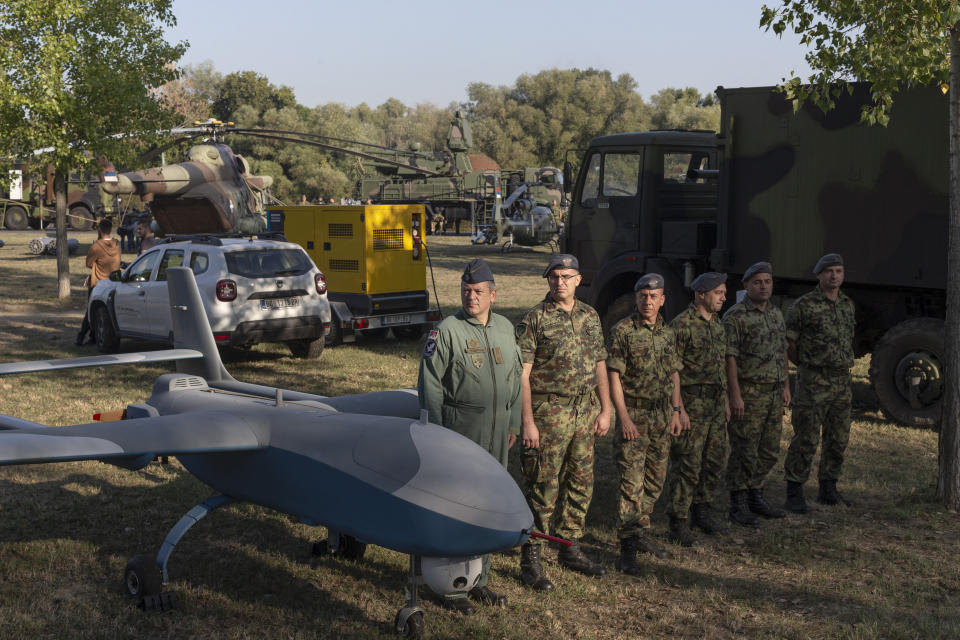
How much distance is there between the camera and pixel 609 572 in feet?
19.8

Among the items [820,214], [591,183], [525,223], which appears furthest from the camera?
[525,223]

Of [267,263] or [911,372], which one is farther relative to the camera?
[267,263]

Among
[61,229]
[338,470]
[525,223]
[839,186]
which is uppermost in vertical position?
[525,223]

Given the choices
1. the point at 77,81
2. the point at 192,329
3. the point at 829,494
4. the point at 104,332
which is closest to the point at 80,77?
the point at 77,81

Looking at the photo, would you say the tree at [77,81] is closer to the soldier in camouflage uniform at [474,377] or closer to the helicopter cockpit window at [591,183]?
the helicopter cockpit window at [591,183]

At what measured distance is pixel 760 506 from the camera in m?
7.03

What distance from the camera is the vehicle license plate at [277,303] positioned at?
478 inches

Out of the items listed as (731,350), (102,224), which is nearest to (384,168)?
(102,224)

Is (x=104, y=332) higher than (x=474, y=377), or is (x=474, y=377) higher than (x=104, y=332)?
(x=474, y=377)

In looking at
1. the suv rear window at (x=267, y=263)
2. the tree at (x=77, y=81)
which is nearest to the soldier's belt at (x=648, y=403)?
the suv rear window at (x=267, y=263)

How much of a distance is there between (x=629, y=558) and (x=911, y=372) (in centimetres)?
481

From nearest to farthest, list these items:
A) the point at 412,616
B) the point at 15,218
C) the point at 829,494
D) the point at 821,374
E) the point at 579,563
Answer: the point at 412,616
the point at 579,563
the point at 821,374
the point at 829,494
the point at 15,218

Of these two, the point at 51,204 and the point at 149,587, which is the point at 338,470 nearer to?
the point at 149,587

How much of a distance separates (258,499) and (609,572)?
234 centimetres
